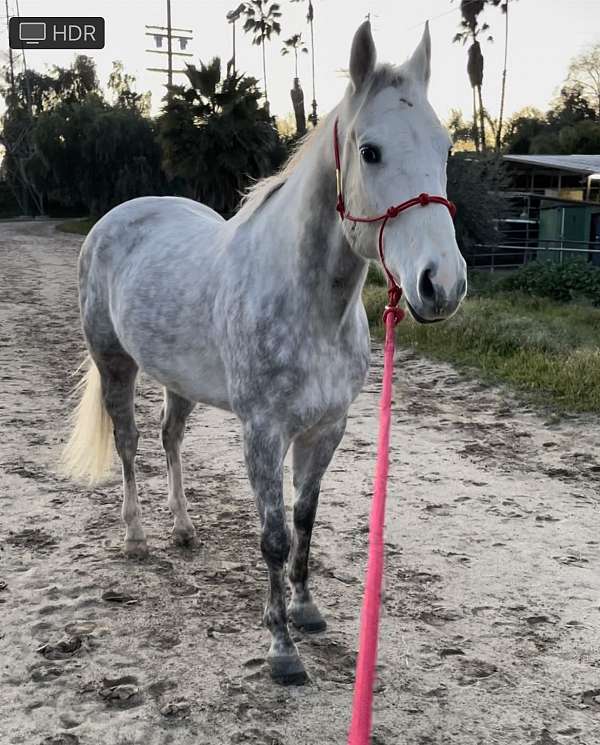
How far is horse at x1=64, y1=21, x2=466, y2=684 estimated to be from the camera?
1.97 metres

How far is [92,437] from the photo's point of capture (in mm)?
4008

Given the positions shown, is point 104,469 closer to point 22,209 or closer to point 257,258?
point 257,258

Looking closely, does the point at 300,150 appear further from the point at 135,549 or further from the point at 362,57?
the point at 135,549

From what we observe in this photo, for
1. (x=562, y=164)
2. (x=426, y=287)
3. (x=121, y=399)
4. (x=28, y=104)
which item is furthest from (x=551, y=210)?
(x=28, y=104)

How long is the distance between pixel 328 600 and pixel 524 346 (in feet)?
17.6

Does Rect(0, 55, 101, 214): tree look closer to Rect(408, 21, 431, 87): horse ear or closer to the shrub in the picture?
the shrub

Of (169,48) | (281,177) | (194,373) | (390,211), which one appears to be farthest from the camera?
(169,48)

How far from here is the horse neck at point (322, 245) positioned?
242 cm

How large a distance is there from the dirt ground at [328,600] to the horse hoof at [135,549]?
0.16 feet

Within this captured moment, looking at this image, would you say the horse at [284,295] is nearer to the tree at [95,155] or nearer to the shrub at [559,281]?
the shrub at [559,281]

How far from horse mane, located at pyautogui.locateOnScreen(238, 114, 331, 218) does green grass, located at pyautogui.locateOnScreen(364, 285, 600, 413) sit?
3.96m

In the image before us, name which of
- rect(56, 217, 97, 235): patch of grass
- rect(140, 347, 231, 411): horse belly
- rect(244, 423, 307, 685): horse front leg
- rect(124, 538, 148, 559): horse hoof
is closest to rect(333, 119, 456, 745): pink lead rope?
rect(244, 423, 307, 685): horse front leg

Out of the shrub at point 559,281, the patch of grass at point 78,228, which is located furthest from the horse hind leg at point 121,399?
the patch of grass at point 78,228

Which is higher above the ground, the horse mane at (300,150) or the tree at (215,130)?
the tree at (215,130)
